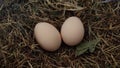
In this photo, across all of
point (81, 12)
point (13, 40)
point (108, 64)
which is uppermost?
point (81, 12)

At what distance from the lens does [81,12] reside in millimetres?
1597

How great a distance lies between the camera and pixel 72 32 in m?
1.45

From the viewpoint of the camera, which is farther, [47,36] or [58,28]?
[58,28]

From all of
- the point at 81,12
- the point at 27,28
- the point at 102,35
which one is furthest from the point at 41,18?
the point at 102,35

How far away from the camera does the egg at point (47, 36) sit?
1441mm

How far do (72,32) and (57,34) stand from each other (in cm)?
7

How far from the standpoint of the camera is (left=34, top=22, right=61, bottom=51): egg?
4.73 ft

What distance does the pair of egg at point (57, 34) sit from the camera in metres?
1.45

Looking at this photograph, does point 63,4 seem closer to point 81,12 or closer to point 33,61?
point 81,12

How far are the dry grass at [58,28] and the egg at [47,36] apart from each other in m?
0.05

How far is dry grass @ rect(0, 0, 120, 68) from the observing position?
146cm

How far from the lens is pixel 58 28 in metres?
1.55

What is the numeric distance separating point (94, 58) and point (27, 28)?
0.37m

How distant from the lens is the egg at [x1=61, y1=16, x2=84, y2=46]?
145 centimetres
